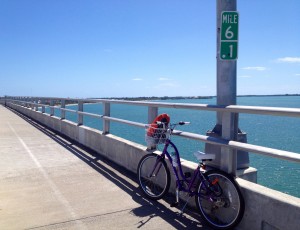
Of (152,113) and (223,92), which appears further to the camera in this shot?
(152,113)

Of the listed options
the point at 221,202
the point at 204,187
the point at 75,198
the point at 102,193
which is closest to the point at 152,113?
the point at 102,193

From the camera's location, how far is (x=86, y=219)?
4.70m

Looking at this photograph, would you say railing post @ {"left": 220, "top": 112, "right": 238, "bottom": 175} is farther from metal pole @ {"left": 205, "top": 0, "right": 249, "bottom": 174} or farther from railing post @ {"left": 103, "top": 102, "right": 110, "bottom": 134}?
railing post @ {"left": 103, "top": 102, "right": 110, "bottom": 134}

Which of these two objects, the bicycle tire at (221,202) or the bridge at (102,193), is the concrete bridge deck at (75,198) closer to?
the bridge at (102,193)

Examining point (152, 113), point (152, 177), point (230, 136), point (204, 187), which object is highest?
point (152, 113)

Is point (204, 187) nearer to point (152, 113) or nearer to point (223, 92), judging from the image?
point (223, 92)

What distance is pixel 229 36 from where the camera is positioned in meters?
4.72

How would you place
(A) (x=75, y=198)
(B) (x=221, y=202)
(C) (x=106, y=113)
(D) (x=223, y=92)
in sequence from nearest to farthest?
1. (B) (x=221, y=202)
2. (D) (x=223, y=92)
3. (A) (x=75, y=198)
4. (C) (x=106, y=113)

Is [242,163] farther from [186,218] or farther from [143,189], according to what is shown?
[143,189]

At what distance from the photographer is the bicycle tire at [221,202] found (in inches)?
161

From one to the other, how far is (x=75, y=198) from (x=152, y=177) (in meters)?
1.26

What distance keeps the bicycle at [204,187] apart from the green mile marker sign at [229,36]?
1.37 m

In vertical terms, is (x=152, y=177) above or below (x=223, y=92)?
below

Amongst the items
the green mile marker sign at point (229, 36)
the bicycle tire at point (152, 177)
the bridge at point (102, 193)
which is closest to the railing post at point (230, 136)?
the bridge at point (102, 193)
